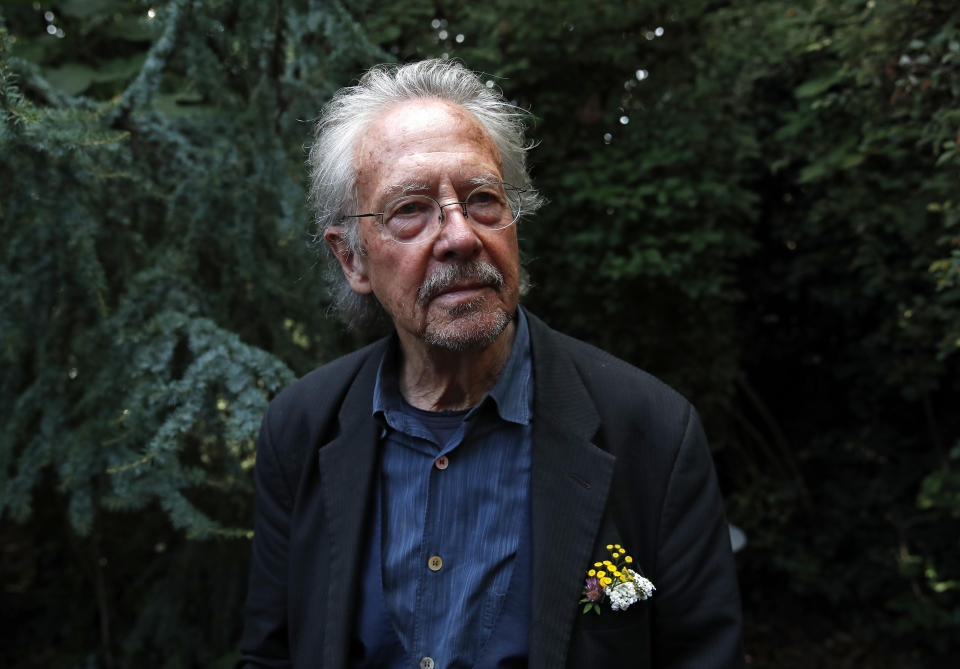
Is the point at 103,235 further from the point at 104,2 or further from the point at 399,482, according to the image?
the point at 399,482

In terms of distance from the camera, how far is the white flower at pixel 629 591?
4.50 feet

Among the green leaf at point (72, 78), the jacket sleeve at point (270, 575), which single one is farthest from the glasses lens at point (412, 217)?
the green leaf at point (72, 78)

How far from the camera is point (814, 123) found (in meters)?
3.47

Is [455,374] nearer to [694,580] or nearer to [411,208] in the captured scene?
[411,208]

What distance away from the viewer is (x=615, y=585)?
Result: 140cm

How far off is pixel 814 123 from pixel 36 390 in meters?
3.25

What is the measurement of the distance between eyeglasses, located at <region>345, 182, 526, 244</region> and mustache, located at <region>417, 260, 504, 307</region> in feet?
0.25

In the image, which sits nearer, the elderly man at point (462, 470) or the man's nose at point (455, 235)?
the elderly man at point (462, 470)

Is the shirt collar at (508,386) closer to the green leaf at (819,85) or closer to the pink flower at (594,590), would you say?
the pink flower at (594,590)

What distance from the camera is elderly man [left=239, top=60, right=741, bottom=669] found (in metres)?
1.44

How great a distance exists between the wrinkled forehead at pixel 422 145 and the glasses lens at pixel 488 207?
0.13 feet

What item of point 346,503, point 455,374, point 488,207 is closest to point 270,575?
point 346,503

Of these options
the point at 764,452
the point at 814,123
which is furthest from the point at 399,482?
the point at 764,452

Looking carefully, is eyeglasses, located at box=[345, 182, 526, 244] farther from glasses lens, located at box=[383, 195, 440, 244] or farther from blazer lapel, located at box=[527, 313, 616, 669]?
blazer lapel, located at box=[527, 313, 616, 669]
